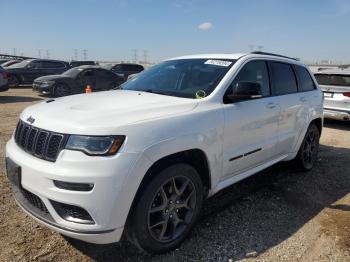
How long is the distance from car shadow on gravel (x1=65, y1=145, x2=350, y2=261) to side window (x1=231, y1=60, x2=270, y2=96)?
54.4 inches

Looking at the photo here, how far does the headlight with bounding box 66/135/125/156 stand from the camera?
2.76m

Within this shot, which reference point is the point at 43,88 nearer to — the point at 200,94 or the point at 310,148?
the point at 310,148

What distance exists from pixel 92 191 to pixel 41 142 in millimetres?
654

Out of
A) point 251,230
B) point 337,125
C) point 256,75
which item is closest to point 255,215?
point 251,230

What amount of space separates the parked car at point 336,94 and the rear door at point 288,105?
456 cm

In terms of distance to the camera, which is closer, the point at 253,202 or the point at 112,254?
the point at 112,254

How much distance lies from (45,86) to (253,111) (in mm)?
13587

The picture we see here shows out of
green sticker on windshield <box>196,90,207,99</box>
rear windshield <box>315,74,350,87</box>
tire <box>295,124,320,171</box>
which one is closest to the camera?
green sticker on windshield <box>196,90,207,99</box>

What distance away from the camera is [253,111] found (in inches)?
163

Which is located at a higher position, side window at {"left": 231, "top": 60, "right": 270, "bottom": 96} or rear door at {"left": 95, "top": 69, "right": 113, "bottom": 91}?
side window at {"left": 231, "top": 60, "right": 270, "bottom": 96}

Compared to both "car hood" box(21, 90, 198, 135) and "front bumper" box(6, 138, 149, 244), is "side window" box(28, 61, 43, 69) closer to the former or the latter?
"car hood" box(21, 90, 198, 135)

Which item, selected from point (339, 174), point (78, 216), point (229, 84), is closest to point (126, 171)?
point (78, 216)

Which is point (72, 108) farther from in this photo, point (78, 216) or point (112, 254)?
point (112, 254)

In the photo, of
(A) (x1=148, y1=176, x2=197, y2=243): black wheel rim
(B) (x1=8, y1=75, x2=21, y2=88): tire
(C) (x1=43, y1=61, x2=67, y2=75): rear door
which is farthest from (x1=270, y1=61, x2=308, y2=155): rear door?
(B) (x1=8, y1=75, x2=21, y2=88): tire
